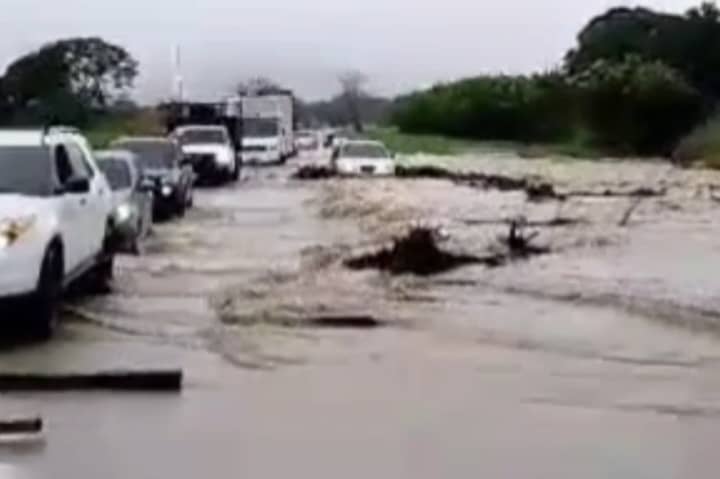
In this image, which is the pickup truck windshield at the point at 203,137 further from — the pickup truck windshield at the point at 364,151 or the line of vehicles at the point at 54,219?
the line of vehicles at the point at 54,219

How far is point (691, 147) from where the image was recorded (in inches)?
3034

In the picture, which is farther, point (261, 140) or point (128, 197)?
point (261, 140)

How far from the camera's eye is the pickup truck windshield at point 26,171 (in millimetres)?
16922

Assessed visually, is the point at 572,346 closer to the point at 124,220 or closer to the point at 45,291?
the point at 45,291

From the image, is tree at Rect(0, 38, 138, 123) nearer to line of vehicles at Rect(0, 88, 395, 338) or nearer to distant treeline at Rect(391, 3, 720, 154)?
distant treeline at Rect(391, 3, 720, 154)

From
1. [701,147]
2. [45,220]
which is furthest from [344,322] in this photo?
[701,147]

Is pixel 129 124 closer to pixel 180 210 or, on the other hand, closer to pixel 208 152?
pixel 208 152

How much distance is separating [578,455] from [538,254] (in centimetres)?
1783

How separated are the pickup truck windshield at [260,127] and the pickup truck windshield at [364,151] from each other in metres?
11.3

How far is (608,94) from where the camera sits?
292 feet

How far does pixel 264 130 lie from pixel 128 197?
52.3 metres

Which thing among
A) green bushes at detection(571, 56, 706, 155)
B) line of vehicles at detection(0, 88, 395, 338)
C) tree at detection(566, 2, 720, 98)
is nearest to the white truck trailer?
green bushes at detection(571, 56, 706, 155)

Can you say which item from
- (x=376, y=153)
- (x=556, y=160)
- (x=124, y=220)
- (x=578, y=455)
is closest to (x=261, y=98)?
(x=556, y=160)

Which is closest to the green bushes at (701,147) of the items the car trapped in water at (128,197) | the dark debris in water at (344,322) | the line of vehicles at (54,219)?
the car trapped in water at (128,197)
